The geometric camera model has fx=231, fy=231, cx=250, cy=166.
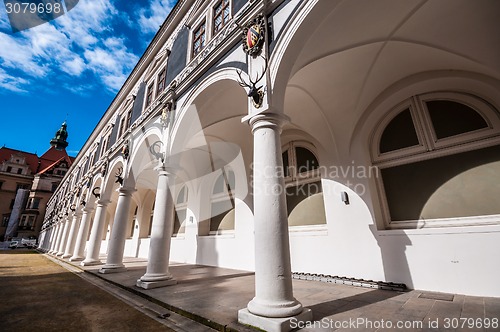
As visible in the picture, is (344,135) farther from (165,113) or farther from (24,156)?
(24,156)

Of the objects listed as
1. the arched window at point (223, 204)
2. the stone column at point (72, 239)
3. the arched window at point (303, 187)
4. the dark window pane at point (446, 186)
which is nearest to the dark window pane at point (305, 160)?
the arched window at point (303, 187)

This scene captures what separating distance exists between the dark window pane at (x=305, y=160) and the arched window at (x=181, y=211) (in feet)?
25.0

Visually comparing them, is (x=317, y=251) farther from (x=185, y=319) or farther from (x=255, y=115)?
(x=255, y=115)

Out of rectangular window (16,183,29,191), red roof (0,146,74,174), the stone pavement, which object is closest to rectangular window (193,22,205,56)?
the stone pavement

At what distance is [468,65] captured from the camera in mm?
4996

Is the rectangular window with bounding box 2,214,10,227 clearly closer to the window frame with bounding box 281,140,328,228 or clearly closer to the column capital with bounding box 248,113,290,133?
the window frame with bounding box 281,140,328,228

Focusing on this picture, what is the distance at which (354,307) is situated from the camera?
3.96m

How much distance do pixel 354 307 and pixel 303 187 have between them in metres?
4.45

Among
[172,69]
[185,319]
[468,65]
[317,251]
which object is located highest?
[172,69]

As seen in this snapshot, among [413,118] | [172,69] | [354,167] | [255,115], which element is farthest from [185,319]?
[172,69]

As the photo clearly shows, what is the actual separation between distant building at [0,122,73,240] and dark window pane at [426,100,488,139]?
5667 centimetres

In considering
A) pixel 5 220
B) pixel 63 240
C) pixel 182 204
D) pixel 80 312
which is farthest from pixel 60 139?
pixel 80 312

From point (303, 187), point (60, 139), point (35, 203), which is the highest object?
point (60, 139)

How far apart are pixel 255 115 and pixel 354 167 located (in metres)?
4.02
